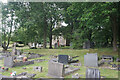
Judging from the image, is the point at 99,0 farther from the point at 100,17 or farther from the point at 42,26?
the point at 42,26

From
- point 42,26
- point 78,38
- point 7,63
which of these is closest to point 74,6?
point 78,38

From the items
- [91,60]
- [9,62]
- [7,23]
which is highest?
[7,23]

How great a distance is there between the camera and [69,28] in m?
26.9

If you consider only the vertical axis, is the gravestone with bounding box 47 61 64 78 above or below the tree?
A: below

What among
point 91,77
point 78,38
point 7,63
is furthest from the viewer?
point 78,38

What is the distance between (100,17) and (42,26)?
48.2 feet

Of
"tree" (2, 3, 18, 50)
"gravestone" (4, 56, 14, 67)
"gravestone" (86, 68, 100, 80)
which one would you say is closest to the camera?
"gravestone" (86, 68, 100, 80)

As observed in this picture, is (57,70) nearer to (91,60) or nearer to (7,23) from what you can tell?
(91,60)

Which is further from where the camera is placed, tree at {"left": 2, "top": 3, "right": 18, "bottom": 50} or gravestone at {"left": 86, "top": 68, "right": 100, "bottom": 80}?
tree at {"left": 2, "top": 3, "right": 18, "bottom": 50}

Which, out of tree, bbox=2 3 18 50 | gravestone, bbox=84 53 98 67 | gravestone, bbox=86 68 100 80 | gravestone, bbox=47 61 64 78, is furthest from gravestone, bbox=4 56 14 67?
tree, bbox=2 3 18 50

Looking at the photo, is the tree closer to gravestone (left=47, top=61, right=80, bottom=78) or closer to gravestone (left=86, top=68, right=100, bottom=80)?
gravestone (left=47, top=61, right=80, bottom=78)

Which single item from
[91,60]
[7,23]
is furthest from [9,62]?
[7,23]

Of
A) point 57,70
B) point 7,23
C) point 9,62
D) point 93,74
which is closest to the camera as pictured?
point 93,74

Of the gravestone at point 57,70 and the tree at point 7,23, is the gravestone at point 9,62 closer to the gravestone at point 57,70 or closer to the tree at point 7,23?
the gravestone at point 57,70
